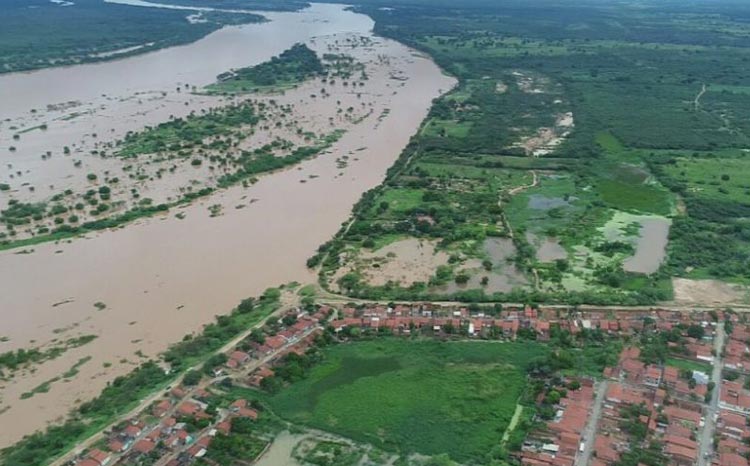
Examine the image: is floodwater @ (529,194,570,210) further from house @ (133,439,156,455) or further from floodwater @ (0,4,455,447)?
house @ (133,439,156,455)

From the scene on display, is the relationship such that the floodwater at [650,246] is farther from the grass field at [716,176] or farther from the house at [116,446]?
the house at [116,446]

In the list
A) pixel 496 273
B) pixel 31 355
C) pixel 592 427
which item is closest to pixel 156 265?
pixel 31 355

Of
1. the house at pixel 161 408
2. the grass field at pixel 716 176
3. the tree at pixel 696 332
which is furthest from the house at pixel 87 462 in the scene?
the grass field at pixel 716 176

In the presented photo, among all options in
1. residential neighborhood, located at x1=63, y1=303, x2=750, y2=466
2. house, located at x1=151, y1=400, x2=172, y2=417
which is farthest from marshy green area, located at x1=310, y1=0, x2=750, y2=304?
house, located at x1=151, y1=400, x2=172, y2=417

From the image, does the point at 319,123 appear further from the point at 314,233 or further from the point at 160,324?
the point at 160,324

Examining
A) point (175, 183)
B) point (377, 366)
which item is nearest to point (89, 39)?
point (175, 183)
